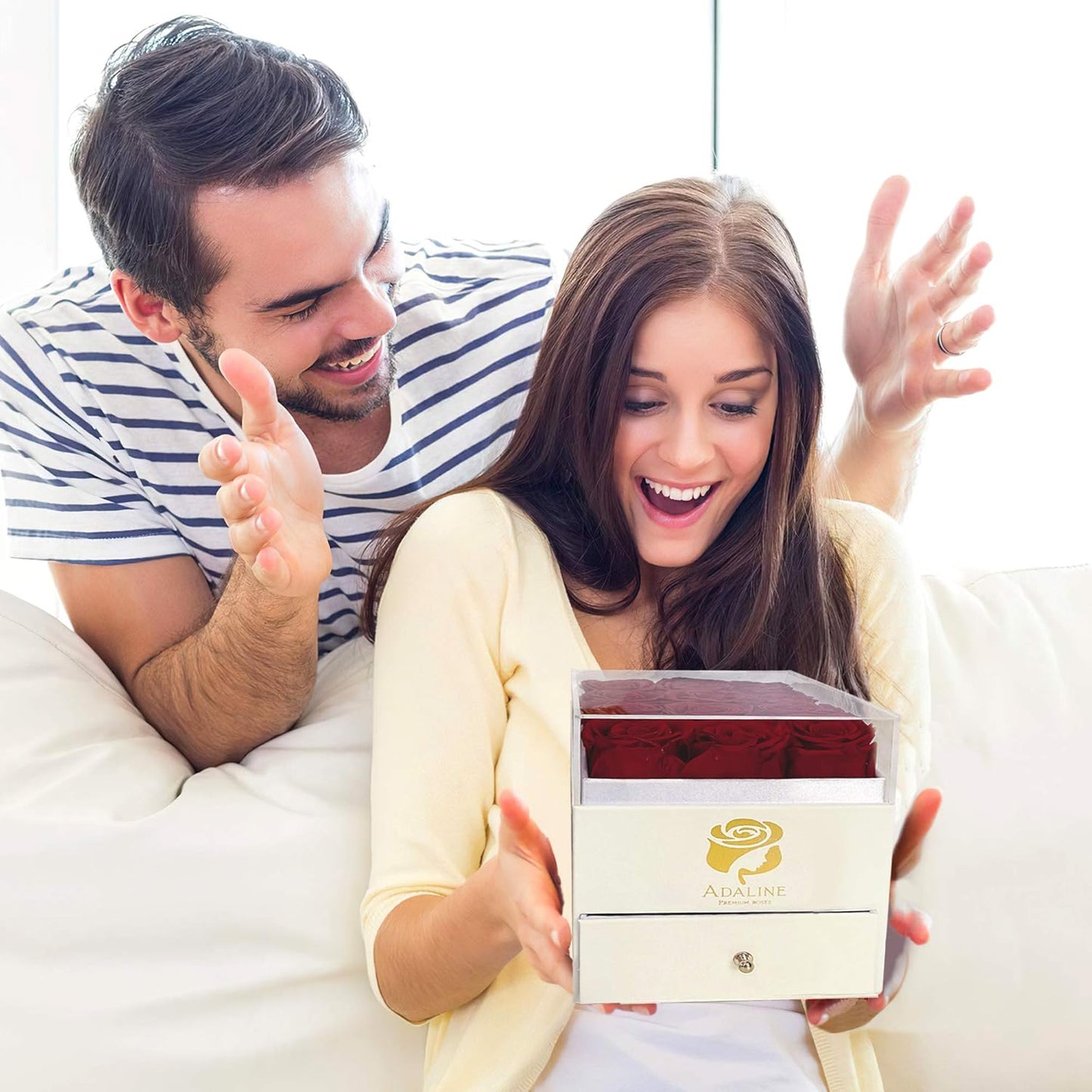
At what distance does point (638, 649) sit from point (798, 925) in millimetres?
505

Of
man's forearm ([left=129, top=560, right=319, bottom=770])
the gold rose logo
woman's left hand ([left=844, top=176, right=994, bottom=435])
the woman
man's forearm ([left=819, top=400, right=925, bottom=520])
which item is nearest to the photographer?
the gold rose logo

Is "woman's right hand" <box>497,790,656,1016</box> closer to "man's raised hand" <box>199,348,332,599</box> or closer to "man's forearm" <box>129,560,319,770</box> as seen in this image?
"man's raised hand" <box>199,348,332,599</box>

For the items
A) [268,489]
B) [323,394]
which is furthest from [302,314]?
[268,489]

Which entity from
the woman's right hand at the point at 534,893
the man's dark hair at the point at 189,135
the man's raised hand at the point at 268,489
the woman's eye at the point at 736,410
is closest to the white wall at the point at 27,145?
the man's dark hair at the point at 189,135

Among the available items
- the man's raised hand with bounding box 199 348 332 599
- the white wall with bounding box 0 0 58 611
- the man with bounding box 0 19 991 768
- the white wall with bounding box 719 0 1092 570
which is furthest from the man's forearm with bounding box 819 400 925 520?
the white wall with bounding box 0 0 58 611

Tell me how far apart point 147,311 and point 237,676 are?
1.48ft

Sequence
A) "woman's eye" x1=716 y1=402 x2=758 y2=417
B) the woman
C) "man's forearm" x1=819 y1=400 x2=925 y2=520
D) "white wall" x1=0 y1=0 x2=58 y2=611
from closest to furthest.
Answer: the woman, "woman's eye" x1=716 y1=402 x2=758 y2=417, "man's forearm" x1=819 y1=400 x2=925 y2=520, "white wall" x1=0 y1=0 x2=58 y2=611

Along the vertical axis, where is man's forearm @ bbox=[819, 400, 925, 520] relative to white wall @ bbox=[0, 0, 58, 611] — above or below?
below

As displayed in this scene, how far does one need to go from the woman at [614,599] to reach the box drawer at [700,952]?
0.20 m

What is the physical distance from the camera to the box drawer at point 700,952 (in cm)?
67

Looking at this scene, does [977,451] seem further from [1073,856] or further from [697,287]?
[697,287]

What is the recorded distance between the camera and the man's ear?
1355mm

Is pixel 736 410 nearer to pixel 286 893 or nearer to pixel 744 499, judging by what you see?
pixel 744 499

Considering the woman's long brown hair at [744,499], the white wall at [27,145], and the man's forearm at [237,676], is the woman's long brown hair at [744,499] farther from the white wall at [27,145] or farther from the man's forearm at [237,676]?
the white wall at [27,145]
